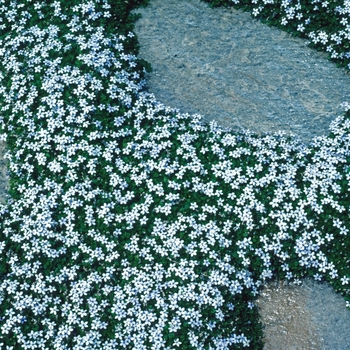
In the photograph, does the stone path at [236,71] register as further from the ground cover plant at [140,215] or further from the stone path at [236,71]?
the ground cover plant at [140,215]

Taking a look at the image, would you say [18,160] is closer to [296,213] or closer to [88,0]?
[88,0]

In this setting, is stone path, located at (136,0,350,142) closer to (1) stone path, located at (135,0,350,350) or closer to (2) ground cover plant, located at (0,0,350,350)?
(1) stone path, located at (135,0,350,350)

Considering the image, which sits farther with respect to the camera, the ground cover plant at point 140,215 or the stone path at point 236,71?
the stone path at point 236,71

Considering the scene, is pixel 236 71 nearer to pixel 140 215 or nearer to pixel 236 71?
pixel 236 71

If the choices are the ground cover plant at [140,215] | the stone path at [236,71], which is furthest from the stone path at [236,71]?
the ground cover plant at [140,215]

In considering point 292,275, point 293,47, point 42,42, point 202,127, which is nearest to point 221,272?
point 292,275

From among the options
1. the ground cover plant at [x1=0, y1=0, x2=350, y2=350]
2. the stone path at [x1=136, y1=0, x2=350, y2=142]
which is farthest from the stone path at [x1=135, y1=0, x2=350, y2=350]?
the ground cover plant at [x1=0, y1=0, x2=350, y2=350]

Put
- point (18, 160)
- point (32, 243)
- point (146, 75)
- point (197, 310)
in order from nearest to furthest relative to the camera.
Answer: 1. point (197, 310)
2. point (32, 243)
3. point (18, 160)
4. point (146, 75)

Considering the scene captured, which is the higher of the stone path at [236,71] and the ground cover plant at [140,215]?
the stone path at [236,71]
